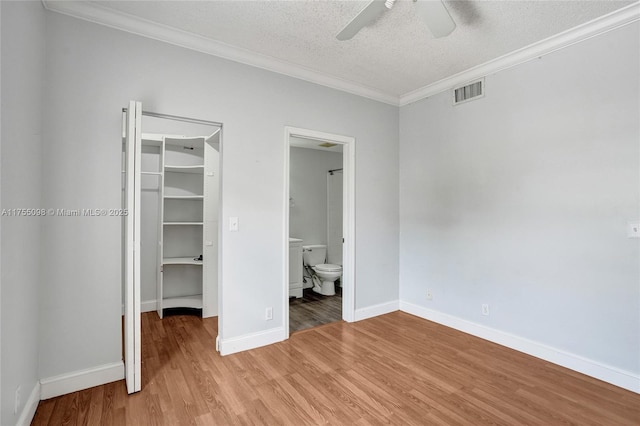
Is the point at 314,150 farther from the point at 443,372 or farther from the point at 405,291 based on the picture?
the point at 443,372

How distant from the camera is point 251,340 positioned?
9.30 ft

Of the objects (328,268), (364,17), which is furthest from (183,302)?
(364,17)

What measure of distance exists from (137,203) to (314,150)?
12.6 feet

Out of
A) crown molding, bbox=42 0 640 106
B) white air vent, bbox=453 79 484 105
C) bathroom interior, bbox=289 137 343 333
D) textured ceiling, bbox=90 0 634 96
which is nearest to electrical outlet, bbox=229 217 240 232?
crown molding, bbox=42 0 640 106

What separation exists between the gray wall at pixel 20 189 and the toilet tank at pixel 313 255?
3436 millimetres

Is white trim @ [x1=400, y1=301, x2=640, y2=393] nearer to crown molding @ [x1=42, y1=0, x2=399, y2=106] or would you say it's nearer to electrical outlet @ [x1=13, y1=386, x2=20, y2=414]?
crown molding @ [x1=42, y1=0, x2=399, y2=106]

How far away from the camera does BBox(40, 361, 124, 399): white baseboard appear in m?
2.04

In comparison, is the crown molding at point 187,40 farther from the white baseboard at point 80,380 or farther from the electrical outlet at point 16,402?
the white baseboard at point 80,380

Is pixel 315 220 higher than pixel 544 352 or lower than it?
higher

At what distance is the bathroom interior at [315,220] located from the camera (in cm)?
458

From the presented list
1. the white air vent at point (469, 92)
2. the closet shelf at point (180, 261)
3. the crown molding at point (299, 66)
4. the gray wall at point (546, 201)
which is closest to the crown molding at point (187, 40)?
the crown molding at point (299, 66)

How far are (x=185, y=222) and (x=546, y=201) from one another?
12.8 feet

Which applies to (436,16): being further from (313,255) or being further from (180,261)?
(313,255)

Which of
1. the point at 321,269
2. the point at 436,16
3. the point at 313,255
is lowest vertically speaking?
the point at 321,269
